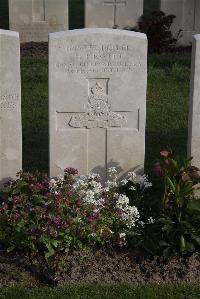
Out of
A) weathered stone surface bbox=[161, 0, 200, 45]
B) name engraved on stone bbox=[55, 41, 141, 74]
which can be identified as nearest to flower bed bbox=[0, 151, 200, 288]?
name engraved on stone bbox=[55, 41, 141, 74]

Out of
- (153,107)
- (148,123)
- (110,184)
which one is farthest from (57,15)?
(110,184)

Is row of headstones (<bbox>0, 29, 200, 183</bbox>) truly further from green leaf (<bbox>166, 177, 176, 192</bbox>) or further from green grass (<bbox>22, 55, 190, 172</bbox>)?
green grass (<bbox>22, 55, 190, 172</bbox>)

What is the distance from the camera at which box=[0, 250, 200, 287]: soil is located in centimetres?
548

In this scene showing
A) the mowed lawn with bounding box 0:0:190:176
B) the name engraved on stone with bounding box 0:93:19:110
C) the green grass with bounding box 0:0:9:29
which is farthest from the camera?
the green grass with bounding box 0:0:9:29

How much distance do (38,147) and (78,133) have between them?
84.1 inches

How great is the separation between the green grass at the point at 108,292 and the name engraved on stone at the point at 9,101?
74.9 inches

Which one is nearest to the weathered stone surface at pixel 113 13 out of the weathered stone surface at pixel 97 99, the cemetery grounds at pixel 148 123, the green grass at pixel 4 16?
the cemetery grounds at pixel 148 123

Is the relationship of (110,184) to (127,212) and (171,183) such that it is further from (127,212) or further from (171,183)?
(171,183)

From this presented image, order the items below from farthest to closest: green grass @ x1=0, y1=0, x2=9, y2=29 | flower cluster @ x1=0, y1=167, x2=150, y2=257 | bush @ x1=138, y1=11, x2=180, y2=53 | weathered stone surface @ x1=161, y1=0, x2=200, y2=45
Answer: green grass @ x1=0, y1=0, x2=9, y2=29, weathered stone surface @ x1=161, y1=0, x2=200, y2=45, bush @ x1=138, y1=11, x2=180, y2=53, flower cluster @ x1=0, y1=167, x2=150, y2=257

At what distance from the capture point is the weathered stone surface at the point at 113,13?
47.7ft

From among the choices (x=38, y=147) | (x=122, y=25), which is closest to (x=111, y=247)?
(x=38, y=147)

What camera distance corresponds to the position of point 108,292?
5.30 meters

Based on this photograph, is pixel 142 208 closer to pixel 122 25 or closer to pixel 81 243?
pixel 81 243

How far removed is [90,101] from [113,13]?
8647 millimetres
